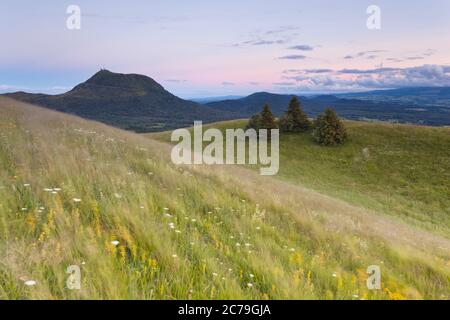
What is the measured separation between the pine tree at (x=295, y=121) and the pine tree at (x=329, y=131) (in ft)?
14.9

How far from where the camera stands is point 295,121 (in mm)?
58125

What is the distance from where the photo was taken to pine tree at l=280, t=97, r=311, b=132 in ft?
190

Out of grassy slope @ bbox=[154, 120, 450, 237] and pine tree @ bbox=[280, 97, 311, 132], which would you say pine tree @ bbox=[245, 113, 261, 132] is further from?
grassy slope @ bbox=[154, 120, 450, 237]

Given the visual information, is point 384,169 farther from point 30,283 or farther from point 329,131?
point 30,283

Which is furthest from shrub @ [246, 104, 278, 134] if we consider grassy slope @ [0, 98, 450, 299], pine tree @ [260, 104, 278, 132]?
grassy slope @ [0, 98, 450, 299]

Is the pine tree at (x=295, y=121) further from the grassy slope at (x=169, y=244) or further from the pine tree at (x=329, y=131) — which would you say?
the grassy slope at (x=169, y=244)

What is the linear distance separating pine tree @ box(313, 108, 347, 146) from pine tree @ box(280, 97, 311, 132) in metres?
4.53

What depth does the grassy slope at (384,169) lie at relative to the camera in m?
30.7

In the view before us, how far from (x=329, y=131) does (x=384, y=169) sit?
38.3 ft
